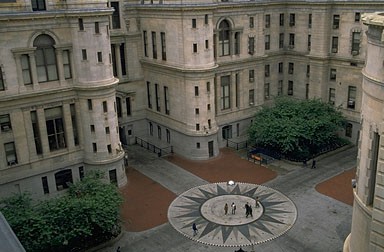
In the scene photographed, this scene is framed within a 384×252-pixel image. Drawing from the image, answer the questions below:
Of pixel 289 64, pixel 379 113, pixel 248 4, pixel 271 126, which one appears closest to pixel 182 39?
pixel 248 4

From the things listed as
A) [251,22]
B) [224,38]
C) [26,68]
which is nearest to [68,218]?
[26,68]

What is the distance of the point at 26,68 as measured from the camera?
1601 inches

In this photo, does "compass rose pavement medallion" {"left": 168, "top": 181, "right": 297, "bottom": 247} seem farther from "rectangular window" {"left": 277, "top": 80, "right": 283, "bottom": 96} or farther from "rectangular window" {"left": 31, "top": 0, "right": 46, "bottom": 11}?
"rectangular window" {"left": 31, "top": 0, "right": 46, "bottom": 11}

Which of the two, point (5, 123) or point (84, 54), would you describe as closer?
point (5, 123)

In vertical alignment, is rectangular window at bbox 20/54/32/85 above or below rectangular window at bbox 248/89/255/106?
above

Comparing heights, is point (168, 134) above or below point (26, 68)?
below

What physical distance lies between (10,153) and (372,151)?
3304 cm

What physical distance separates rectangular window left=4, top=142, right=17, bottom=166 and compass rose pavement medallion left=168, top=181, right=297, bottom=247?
16098 mm

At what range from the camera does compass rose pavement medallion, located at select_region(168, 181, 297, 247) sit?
3653cm

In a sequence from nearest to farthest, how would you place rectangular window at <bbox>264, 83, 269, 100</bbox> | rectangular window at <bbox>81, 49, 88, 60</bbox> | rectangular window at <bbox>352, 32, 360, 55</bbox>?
1. rectangular window at <bbox>81, 49, 88, 60</bbox>
2. rectangular window at <bbox>352, 32, 360, 55</bbox>
3. rectangular window at <bbox>264, 83, 269, 100</bbox>

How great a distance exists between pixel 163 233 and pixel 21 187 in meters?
15.7

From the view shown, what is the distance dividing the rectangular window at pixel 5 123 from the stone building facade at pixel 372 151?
31.5 m

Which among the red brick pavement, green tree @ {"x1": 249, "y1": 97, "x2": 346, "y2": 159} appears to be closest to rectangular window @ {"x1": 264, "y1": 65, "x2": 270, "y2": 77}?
green tree @ {"x1": 249, "y1": 97, "x2": 346, "y2": 159}

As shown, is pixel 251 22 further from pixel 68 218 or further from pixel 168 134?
pixel 68 218
